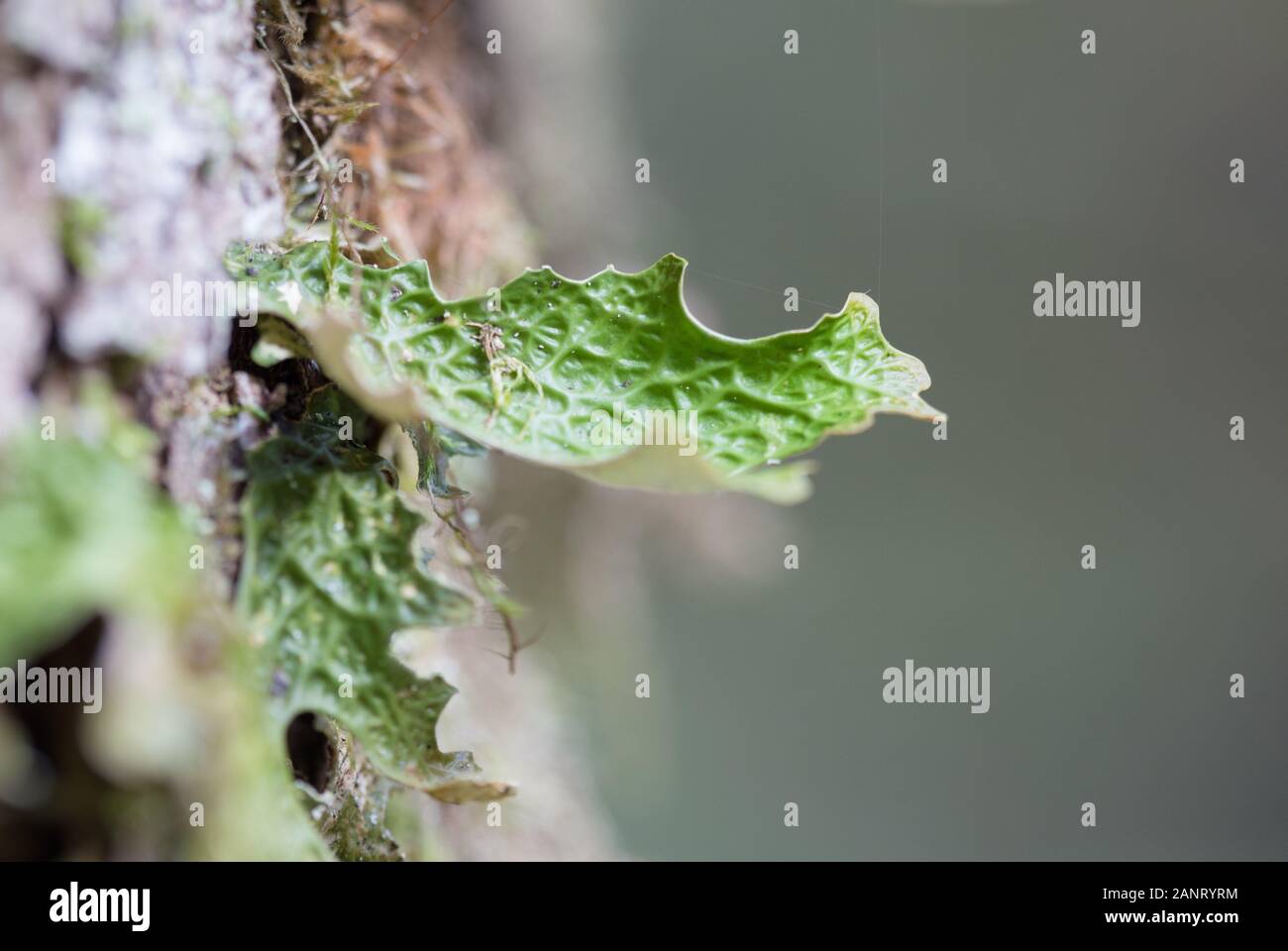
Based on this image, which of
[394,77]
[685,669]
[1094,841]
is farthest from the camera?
[685,669]

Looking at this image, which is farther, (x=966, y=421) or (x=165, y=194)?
(x=966, y=421)

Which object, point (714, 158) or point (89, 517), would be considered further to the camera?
point (714, 158)

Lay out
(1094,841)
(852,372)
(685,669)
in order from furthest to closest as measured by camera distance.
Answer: (685,669) → (1094,841) → (852,372)

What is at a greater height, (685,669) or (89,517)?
(89,517)

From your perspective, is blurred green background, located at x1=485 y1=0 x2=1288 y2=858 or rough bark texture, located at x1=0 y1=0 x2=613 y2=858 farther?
blurred green background, located at x1=485 y1=0 x2=1288 y2=858

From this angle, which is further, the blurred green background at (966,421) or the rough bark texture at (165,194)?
the blurred green background at (966,421)
